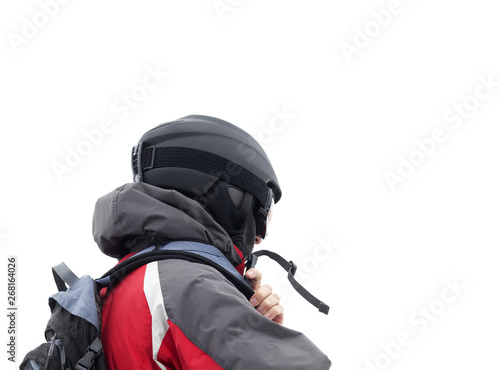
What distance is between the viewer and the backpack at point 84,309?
163 cm

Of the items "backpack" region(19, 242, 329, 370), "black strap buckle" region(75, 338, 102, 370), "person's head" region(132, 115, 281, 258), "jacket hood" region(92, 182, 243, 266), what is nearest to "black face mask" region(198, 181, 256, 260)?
"person's head" region(132, 115, 281, 258)

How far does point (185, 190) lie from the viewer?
2.27 m

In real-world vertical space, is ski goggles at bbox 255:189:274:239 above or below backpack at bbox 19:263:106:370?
above

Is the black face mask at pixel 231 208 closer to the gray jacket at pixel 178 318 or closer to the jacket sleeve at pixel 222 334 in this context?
the gray jacket at pixel 178 318

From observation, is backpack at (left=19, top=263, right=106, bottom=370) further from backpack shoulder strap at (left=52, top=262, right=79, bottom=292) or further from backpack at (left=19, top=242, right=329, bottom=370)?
backpack shoulder strap at (left=52, top=262, right=79, bottom=292)

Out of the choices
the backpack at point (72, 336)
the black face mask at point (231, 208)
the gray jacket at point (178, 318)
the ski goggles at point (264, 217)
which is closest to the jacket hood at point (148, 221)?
the gray jacket at point (178, 318)

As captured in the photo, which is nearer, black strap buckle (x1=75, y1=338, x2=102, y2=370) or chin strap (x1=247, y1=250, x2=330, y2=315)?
black strap buckle (x1=75, y1=338, x2=102, y2=370)

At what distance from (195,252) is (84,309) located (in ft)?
1.50

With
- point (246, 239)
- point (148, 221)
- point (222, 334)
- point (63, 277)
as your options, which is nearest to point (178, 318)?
point (222, 334)

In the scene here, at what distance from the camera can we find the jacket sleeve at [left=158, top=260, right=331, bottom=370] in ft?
5.12

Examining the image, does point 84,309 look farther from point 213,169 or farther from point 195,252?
point 213,169

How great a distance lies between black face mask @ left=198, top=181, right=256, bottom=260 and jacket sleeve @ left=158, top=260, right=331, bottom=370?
0.59m

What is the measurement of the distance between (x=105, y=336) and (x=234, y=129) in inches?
47.5

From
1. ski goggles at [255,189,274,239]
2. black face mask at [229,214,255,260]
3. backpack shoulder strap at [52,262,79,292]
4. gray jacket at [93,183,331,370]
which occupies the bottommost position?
backpack shoulder strap at [52,262,79,292]
